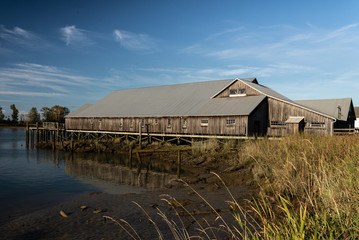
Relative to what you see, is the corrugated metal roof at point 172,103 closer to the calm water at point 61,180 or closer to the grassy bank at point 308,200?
the calm water at point 61,180

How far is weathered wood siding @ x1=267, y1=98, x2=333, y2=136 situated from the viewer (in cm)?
2708

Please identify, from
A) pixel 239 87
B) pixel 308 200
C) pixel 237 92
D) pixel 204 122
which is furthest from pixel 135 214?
pixel 239 87

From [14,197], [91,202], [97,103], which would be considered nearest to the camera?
[91,202]

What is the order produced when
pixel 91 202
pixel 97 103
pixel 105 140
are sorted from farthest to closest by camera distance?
pixel 97 103 → pixel 105 140 → pixel 91 202

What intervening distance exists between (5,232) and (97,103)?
38.9 m

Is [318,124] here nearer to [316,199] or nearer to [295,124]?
[295,124]

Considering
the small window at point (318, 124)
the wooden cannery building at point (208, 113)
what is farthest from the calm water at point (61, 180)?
the small window at point (318, 124)

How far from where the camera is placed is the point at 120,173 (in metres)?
21.0

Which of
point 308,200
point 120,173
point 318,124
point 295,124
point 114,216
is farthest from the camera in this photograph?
point 318,124

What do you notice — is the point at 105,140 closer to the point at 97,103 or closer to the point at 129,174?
the point at 97,103

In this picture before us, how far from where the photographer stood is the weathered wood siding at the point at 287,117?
27.1 metres

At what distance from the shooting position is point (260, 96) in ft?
99.8

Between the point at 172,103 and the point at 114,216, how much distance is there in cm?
2712

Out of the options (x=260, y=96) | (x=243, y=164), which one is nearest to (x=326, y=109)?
(x=260, y=96)
